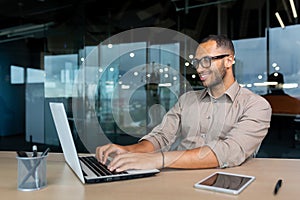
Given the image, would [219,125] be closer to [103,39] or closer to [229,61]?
[229,61]

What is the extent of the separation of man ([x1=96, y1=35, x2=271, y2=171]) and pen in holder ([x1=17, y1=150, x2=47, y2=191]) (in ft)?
0.75

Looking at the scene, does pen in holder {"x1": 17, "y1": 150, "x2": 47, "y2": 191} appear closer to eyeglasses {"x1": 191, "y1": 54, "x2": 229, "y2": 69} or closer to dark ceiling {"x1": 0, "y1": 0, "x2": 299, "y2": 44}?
eyeglasses {"x1": 191, "y1": 54, "x2": 229, "y2": 69}

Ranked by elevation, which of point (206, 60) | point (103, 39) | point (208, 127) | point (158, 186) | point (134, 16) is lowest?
point (158, 186)

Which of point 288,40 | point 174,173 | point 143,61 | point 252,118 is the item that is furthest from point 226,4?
point 174,173

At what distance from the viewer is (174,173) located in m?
0.96

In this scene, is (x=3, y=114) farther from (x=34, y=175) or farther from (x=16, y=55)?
(x=34, y=175)

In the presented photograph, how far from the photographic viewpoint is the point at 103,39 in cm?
361

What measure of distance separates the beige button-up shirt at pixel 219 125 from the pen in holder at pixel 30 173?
571 millimetres

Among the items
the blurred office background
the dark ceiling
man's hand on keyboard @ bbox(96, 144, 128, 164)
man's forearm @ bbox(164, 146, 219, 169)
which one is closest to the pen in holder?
man's hand on keyboard @ bbox(96, 144, 128, 164)

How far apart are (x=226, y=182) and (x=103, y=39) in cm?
303

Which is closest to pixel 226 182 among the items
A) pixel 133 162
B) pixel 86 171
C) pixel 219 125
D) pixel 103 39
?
pixel 133 162

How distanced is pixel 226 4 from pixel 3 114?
13.6ft

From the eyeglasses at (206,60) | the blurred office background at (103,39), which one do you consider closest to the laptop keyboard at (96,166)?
the eyeglasses at (206,60)

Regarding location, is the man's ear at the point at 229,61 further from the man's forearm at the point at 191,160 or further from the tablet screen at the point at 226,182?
the tablet screen at the point at 226,182
